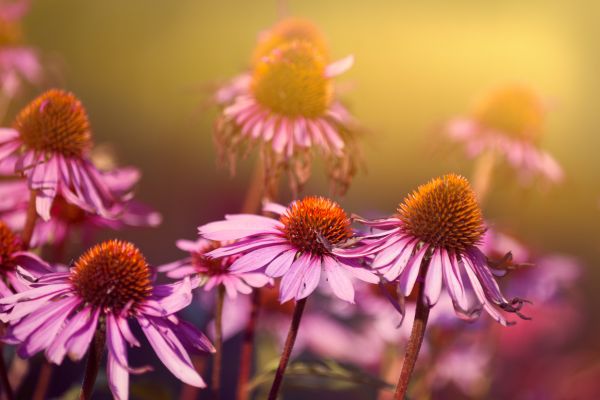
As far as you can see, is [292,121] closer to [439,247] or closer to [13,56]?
[439,247]

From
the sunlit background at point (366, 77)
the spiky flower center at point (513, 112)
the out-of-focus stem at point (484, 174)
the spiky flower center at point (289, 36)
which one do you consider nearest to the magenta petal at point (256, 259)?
the spiky flower center at point (289, 36)

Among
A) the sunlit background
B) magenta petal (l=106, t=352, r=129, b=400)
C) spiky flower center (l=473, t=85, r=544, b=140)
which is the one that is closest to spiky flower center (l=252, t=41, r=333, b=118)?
magenta petal (l=106, t=352, r=129, b=400)

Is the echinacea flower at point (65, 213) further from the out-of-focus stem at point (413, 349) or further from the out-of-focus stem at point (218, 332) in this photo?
the out-of-focus stem at point (413, 349)

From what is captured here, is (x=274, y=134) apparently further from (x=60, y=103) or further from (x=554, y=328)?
(x=554, y=328)

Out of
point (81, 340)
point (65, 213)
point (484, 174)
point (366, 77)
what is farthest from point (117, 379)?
point (366, 77)

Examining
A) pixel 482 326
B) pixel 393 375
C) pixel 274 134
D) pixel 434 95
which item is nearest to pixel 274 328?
pixel 393 375

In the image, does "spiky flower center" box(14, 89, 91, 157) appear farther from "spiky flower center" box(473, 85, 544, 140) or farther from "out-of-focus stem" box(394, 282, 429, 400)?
"spiky flower center" box(473, 85, 544, 140)
